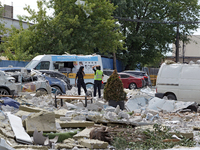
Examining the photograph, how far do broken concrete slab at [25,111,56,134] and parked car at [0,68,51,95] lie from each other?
21.4 ft

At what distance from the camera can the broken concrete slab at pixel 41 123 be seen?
7465mm

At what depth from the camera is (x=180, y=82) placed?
14.2 m

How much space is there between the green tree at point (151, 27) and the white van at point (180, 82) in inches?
1053

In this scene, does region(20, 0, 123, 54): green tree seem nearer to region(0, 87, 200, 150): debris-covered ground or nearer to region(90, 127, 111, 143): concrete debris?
region(0, 87, 200, 150): debris-covered ground

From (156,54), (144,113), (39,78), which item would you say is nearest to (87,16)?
(156,54)

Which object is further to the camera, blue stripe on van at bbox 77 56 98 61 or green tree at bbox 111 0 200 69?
green tree at bbox 111 0 200 69

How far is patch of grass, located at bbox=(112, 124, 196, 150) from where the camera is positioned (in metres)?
6.49

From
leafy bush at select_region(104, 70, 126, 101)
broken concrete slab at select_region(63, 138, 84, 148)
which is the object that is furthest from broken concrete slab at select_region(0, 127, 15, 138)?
leafy bush at select_region(104, 70, 126, 101)

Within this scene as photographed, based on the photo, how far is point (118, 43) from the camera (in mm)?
33125

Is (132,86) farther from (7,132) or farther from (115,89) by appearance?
(7,132)

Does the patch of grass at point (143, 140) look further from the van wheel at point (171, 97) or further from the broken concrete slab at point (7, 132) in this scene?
the van wheel at point (171, 97)

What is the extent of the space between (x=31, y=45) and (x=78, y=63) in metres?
9.55

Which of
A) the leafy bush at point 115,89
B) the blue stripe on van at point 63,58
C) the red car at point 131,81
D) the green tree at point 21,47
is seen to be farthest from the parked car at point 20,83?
the red car at point 131,81

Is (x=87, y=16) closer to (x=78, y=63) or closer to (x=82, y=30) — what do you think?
(x=82, y=30)
